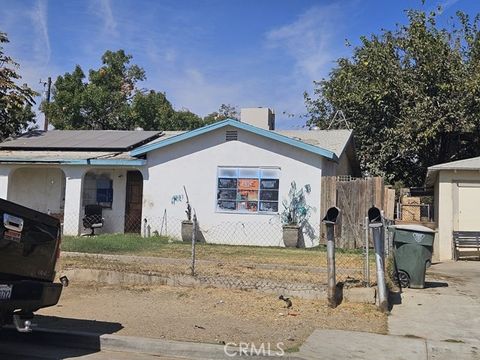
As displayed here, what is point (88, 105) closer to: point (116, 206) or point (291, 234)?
point (116, 206)

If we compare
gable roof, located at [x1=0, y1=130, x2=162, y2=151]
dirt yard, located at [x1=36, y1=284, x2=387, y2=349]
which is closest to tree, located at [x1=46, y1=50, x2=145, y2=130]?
gable roof, located at [x1=0, y1=130, x2=162, y2=151]

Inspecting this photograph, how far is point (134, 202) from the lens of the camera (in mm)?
19453

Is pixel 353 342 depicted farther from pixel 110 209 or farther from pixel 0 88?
pixel 0 88

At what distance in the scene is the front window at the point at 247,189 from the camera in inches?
681

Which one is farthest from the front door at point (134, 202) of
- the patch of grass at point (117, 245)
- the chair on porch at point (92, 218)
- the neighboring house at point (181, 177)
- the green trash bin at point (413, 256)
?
the green trash bin at point (413, 256)

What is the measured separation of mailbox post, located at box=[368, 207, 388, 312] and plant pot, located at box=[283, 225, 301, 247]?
27.2 ft

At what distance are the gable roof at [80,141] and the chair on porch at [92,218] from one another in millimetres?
2361

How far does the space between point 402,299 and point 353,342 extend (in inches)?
110

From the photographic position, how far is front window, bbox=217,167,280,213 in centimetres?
1730

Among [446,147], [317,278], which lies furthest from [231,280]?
[446,147]

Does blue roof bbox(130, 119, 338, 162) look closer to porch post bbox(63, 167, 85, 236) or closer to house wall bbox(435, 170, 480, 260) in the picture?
porch post bbox(63, 167, 85, 236)

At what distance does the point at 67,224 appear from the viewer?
1856 cm

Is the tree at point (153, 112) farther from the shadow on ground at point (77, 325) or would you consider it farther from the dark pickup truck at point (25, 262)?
the dark pickup truck at point (25, 262)
